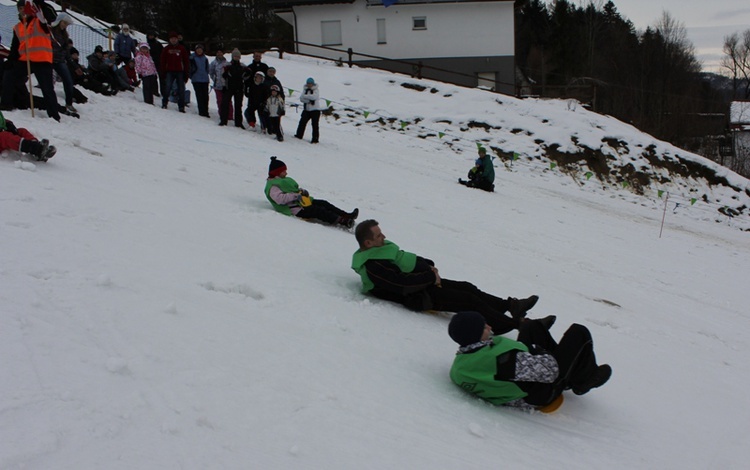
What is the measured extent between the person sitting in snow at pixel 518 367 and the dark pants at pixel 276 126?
11846 mm

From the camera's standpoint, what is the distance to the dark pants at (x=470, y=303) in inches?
195

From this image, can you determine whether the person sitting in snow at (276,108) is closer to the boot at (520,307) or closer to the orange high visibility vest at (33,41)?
the orange high visibility vest at (33,41)

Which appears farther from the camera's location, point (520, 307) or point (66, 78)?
point (66, 78)

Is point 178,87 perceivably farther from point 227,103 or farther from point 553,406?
point 553,406

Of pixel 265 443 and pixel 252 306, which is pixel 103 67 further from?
pixel 265 443

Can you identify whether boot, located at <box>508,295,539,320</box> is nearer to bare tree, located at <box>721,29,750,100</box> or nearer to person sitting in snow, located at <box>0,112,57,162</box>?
person sitting in snow, located at <box>0,112,57,162</box>

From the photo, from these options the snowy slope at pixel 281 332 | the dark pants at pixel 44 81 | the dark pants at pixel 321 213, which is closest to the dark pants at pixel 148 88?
the snowy slope at pixel 281 332

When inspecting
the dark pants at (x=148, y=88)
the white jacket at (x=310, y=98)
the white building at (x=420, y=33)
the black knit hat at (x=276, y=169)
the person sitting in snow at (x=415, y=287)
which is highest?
the white building at (x=420, y=33)

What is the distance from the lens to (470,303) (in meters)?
5.02

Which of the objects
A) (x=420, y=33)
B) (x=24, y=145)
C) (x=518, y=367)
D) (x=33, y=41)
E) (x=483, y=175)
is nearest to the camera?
(x=518, y=367)

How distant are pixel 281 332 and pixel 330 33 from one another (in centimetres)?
3033

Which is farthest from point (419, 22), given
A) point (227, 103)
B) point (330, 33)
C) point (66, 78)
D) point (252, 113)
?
point (66, 78)

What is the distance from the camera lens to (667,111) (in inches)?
1736

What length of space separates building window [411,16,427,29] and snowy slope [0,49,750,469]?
23.6 meters
